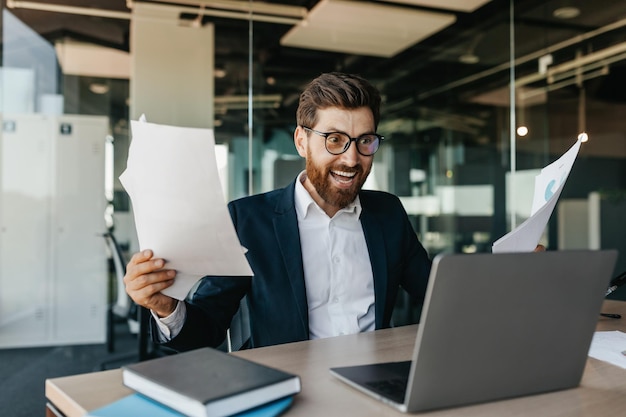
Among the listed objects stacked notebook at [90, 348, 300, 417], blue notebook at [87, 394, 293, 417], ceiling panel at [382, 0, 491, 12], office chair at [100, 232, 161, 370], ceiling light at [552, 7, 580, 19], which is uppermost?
ceiling panel at [382, 0, 491, 12]

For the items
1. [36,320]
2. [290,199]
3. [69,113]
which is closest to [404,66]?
[69,113]

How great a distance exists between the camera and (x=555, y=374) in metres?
0.92

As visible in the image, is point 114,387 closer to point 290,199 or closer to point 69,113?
point 290,199

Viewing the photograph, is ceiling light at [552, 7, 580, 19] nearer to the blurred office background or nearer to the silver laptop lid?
the blurred office background

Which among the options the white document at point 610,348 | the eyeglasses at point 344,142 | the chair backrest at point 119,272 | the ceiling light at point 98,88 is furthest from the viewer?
the ceiling light at point 98,88

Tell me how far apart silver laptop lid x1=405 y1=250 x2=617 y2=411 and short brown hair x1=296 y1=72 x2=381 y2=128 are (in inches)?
35.3

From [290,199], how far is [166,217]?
69 cm

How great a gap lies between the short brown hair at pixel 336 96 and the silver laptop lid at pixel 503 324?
0.90m

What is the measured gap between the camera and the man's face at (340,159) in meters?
1.60

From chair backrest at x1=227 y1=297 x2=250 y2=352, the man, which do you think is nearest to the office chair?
chair backrest at x1=227 y1=297 x2=250 y2=352

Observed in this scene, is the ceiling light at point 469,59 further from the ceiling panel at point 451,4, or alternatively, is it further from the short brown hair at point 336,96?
the short brown hair at point 336,96

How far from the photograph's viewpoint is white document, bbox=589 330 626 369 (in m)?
1.18

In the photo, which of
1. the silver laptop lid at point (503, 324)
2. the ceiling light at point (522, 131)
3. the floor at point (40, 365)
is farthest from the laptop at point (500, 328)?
the ceiling light at point (522, 131)

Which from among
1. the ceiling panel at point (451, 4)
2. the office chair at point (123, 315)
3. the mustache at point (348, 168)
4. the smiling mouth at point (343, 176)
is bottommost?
the office chair at point (123, 315)
